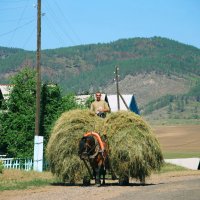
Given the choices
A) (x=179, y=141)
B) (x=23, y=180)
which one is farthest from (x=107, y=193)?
(x=179, y=141)

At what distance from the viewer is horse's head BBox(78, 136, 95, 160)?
17.3 meters

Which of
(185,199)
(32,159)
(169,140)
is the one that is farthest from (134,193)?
(169,140)

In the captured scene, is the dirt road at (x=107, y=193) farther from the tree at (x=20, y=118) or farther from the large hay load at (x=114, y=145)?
the tree at (x=20, y=118)

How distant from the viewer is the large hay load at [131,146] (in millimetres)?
17484

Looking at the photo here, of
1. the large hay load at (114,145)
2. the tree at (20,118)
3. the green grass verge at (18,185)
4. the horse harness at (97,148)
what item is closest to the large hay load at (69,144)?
the large hay load at (114,145)

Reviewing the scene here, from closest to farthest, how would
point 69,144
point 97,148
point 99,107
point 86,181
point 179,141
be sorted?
point 97,148
point 69,144
point 86,181
point 99,107
point 179,141

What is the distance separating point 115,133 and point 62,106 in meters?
15.4

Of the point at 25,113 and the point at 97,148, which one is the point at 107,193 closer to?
the point at 97,148

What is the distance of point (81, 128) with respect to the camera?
60.0 feet

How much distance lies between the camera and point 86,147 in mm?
17266

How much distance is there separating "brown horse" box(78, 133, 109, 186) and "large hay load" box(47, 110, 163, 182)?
0.39m

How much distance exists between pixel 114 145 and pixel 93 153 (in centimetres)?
67

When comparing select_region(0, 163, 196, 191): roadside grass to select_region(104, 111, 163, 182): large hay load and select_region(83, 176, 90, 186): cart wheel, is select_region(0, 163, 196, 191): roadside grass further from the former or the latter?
select_region(104, 111, 163, 182): large hay load

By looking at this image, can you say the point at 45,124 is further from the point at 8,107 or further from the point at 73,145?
the point at 73,145
